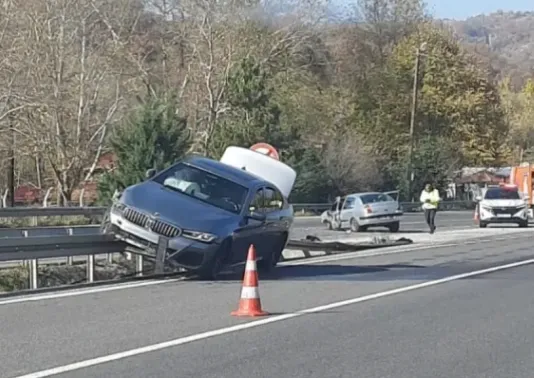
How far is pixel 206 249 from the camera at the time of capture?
15.9 m

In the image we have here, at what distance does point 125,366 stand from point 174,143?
102 feet

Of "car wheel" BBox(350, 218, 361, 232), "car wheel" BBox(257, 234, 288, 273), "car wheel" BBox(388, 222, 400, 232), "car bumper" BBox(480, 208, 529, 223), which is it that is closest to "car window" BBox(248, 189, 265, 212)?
"car wheel" BBox(257, 234, 288, 273)

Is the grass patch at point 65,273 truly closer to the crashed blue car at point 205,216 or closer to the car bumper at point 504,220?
the crashed blue car at point 205,216

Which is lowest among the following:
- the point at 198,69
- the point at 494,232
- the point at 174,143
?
the point at 494,232

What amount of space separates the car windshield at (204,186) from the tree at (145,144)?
19378mm

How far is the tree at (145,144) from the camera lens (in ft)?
126

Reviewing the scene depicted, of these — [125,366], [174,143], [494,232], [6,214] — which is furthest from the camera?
[174,143]

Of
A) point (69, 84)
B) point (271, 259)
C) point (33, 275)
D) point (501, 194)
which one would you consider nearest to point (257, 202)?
point (271, 259)

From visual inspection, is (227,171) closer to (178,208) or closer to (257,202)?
(257,202)

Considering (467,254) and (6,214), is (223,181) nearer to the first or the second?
(6,214)

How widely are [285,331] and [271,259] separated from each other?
7.30 metres

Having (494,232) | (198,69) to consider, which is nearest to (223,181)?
(494,232)

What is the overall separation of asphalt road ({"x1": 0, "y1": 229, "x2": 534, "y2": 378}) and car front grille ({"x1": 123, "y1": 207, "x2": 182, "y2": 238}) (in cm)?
75

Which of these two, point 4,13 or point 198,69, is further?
point 198,69
